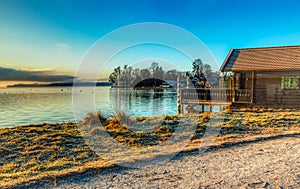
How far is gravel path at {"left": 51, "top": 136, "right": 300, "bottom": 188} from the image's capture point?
3145 mm

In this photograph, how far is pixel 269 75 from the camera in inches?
537

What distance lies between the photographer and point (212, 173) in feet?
11.7

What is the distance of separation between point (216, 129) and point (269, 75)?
8.65m

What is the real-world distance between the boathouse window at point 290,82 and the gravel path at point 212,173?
10.1 meters

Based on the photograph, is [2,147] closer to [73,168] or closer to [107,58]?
[73,168]

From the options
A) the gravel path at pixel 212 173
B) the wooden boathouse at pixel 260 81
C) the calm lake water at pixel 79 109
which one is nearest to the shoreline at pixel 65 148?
the gravel path at pixel 212 173

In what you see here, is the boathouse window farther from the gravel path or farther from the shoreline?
the gravel path

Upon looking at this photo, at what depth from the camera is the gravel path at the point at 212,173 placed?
314 centimetres

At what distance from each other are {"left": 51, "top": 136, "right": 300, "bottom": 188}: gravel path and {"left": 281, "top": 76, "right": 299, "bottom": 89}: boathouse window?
10.1 metres

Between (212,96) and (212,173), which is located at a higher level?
(212,96)

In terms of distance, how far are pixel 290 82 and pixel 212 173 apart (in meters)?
12.4

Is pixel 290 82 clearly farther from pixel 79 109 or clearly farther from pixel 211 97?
pixel 79 109

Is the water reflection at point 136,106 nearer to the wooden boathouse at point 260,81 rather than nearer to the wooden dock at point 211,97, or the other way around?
the wooden dock at point 211,97

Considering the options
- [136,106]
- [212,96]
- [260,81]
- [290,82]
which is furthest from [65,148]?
[290,82]
